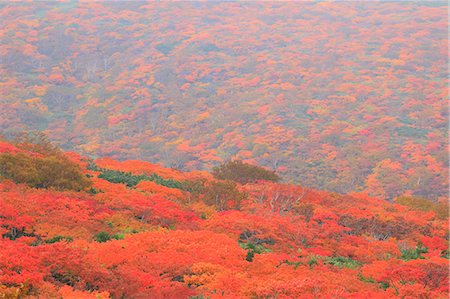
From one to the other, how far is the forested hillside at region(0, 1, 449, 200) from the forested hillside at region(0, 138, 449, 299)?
102 feet

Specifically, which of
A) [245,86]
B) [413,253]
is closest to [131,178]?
[413,253]

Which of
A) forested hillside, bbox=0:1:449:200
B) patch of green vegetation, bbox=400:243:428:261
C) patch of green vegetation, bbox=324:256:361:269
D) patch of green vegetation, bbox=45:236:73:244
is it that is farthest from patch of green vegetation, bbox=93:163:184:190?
forested hillside, bbox=0:1:449:200

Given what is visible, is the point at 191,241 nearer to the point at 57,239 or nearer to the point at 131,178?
the point at 57,239

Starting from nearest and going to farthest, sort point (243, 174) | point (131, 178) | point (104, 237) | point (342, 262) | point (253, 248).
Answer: point (104, 237)
point (253, 248)
point (342, 262)
point (131, 178)
point (243, 174)

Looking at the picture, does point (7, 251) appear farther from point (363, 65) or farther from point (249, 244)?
point (363, 65)

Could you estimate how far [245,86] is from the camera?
90.0 metres

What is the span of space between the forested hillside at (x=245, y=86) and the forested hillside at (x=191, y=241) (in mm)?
30964

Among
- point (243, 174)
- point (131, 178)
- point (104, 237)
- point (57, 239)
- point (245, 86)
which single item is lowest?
point (245, 86)

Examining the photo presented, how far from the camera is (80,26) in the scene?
113 metres

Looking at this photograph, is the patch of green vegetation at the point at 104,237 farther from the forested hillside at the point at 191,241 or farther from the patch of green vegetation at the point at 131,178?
the patch of green vegetation at the point at 131,178

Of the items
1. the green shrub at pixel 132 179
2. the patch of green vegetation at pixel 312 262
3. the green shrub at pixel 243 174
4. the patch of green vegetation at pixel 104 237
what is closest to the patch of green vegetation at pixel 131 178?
the green shrub at pixel 132 179

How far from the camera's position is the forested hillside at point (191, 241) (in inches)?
502

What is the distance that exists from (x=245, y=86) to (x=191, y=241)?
2892 inches

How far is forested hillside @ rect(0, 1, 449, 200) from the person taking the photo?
66312mm
